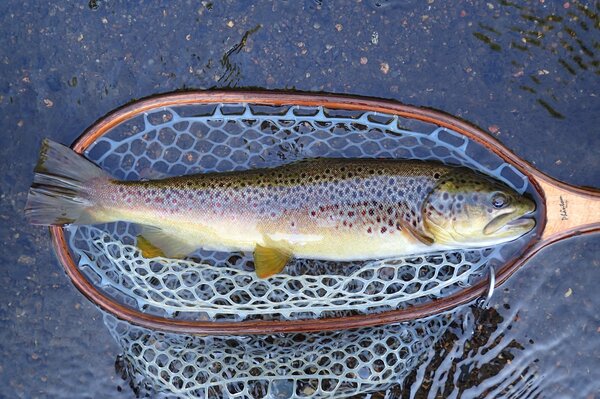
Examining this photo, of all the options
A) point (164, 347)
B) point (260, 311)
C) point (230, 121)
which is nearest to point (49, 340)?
point (164, 347)

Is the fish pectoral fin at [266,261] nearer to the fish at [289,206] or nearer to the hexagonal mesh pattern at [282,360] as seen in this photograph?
the fish at [289,206]

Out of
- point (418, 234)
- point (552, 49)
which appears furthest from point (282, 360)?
point (552, 49)

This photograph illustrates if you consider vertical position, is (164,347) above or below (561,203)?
below

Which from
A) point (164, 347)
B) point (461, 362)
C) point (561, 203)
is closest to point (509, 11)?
point (561, 203)

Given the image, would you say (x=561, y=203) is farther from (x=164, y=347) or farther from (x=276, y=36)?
(x=164, y=347)

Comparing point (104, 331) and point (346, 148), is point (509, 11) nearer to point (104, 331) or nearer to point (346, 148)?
point (346, 148)

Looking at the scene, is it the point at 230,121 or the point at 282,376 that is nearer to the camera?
the point at 282,376

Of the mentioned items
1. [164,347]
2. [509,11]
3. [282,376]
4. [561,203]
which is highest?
[509,11]
